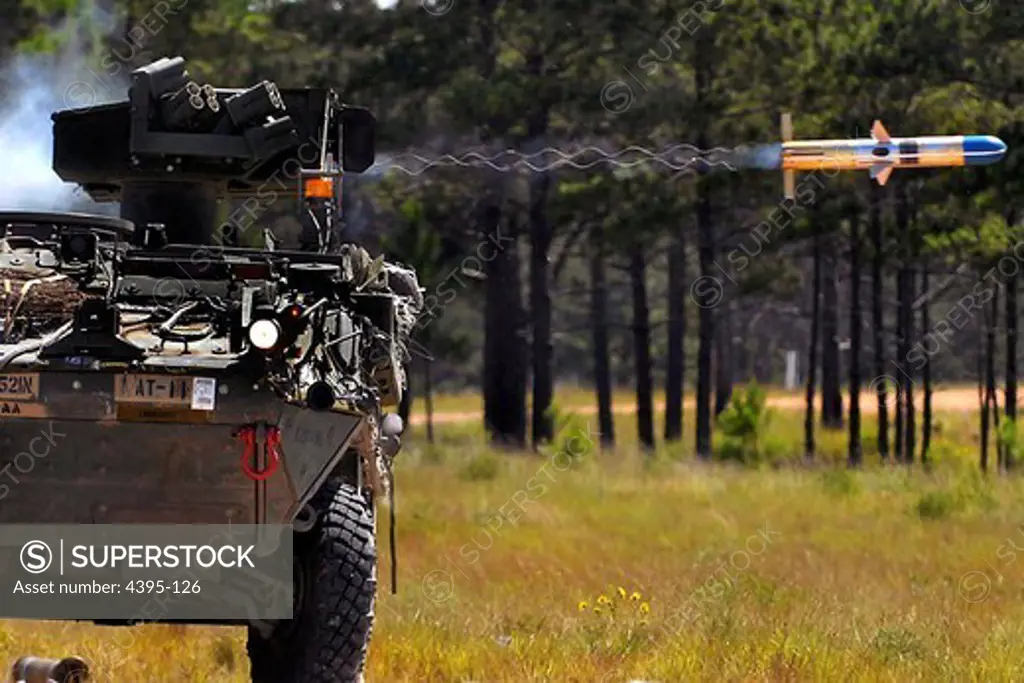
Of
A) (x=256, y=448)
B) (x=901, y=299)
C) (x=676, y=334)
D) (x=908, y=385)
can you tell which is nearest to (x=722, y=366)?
(x=676, y=334)

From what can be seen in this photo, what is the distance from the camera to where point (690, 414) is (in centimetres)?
5666

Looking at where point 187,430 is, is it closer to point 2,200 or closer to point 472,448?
point 2,200

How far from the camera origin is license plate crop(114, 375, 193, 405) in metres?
8.02

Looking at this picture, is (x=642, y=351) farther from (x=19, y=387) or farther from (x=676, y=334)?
(x=19, y=387)

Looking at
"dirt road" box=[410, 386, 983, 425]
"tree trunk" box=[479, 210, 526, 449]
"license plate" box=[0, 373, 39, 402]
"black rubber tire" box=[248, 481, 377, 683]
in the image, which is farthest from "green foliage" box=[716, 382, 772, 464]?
"license plate" box=[0, 373, 39, 402]

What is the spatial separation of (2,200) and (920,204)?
629 inches

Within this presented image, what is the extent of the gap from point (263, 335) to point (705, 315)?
25.2 m

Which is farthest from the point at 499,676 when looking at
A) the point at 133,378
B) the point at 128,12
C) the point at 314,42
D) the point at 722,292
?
the point at 722,292

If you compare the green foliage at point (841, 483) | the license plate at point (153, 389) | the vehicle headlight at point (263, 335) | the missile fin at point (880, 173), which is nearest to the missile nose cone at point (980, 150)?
the missile fin at point (880, 173)

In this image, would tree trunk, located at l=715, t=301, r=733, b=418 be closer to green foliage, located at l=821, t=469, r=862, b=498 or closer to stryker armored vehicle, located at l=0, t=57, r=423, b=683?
green foliage, located at l=821, t=469, r=862, b=498

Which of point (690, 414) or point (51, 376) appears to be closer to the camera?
point (51, 376)

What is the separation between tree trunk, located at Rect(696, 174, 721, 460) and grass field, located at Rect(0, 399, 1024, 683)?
466 centimetres

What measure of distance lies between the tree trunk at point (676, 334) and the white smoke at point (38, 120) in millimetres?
15573

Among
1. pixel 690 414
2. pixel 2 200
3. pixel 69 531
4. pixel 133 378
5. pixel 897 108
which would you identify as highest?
pixel 897 108
